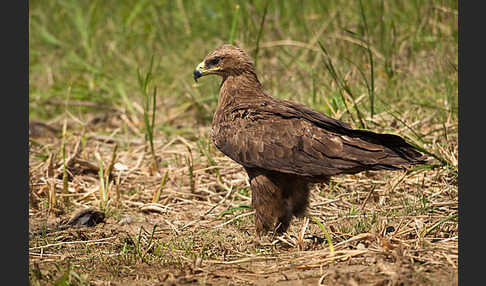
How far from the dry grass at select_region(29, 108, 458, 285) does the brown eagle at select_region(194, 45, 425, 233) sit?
0.72 feet

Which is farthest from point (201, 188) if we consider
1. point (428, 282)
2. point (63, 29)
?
point (63, 29)

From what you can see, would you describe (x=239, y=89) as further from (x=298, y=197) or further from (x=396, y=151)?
(x=396, y=151)

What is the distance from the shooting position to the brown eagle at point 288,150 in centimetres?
362

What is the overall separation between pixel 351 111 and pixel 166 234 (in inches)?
82.7

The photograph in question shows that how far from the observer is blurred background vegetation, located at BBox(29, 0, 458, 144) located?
5602 millimetres

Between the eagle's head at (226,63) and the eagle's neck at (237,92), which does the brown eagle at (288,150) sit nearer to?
the eagle's neck at (237,92)

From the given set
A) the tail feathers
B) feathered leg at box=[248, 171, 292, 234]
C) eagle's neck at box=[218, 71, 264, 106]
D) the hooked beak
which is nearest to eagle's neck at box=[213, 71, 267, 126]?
eagle's neck at box=[218, 71, 264, 106]

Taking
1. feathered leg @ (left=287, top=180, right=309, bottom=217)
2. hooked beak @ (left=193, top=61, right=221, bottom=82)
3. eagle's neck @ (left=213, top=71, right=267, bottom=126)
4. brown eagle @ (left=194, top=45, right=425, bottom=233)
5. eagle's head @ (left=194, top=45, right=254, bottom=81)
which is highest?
eagle's head @ (left=194, top=45, right=254, bottom=81)

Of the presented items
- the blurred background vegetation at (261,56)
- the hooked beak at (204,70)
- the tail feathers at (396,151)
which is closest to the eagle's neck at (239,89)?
the hooked beak at (204,70)

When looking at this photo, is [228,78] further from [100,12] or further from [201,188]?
[100,12]

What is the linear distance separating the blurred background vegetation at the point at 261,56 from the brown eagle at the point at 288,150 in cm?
107

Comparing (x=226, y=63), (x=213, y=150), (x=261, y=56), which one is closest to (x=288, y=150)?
(x=226, y=63)

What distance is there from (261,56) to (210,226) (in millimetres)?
3407

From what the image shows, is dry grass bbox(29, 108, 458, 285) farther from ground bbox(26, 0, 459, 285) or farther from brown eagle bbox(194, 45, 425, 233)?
brown eagle bbox(194, 45, 425, 233)
